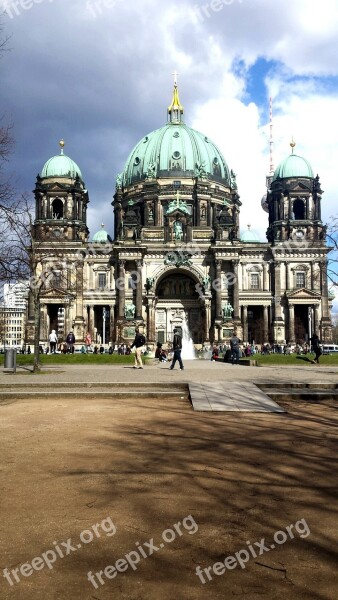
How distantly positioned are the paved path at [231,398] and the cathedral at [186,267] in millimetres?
48376

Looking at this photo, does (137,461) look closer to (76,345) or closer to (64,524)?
(64,524)

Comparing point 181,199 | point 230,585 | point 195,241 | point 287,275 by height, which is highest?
point 181,199

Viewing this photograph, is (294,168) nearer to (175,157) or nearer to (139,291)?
(175,157)

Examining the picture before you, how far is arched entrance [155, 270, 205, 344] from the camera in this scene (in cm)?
7112

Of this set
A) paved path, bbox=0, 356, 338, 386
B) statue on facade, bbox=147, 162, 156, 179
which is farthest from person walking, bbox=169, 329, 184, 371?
statue on facade, bbox=147, 162, 156, 179

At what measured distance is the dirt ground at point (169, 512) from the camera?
13.1 feet

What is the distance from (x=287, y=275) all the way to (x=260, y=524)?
66.5 meters

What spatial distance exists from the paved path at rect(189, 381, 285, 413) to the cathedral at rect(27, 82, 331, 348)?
4838cm

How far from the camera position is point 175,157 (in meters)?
77.4

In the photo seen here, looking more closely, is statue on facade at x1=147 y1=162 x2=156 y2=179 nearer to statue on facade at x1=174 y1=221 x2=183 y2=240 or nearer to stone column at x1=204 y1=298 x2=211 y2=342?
statue on facade at x1=174 y1=221 x2=183 y2=240

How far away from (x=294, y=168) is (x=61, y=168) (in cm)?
3383

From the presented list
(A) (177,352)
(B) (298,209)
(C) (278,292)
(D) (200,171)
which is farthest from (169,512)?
(D) (200,171)

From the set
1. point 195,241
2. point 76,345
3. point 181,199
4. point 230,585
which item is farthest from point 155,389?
point 181,199

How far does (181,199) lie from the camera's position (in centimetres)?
7438
